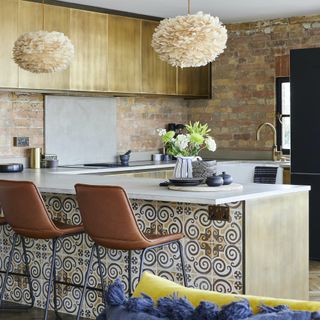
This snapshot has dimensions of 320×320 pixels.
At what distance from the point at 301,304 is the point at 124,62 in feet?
21.0

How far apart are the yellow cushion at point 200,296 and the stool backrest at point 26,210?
254 cm

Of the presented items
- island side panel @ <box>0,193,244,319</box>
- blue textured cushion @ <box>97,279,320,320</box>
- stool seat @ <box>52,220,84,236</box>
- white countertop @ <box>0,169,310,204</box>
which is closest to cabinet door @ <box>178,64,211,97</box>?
white countertop @ <box>0,169,310,204</box>

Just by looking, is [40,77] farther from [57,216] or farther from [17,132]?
[57,216]

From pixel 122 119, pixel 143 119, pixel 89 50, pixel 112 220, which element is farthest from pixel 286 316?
pixel 143 119

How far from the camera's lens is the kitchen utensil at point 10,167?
6.77m

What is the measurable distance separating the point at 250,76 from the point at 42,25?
116 inches

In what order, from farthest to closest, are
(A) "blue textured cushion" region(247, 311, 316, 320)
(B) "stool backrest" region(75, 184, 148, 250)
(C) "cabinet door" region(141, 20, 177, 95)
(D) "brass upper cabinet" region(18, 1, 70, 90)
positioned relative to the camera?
1. (C) "cabinet door" region(141, 20, 177, 95)
2. (D) "brass upper cabinet" region(18, 1, 70, 90)
3. (B) "stool backrest" region(75, 184, 148, 250)
4. (A) "blue textured cushion" region(247, 311, 316, 320)

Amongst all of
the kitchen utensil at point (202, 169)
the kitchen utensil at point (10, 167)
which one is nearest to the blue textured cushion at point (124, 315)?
the kitchen utensil at point (202, 169)

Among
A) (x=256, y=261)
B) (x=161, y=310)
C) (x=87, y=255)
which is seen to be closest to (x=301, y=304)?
(x=161, y=310)

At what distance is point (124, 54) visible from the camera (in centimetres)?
815

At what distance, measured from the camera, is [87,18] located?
7672 mm

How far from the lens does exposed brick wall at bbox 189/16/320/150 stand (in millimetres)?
8594

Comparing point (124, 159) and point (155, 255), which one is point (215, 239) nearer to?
point (155, 255)

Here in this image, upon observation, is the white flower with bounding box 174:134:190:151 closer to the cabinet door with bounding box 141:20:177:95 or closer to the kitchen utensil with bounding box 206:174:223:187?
the kitchen utensil with bounding box 206:174:223:187
